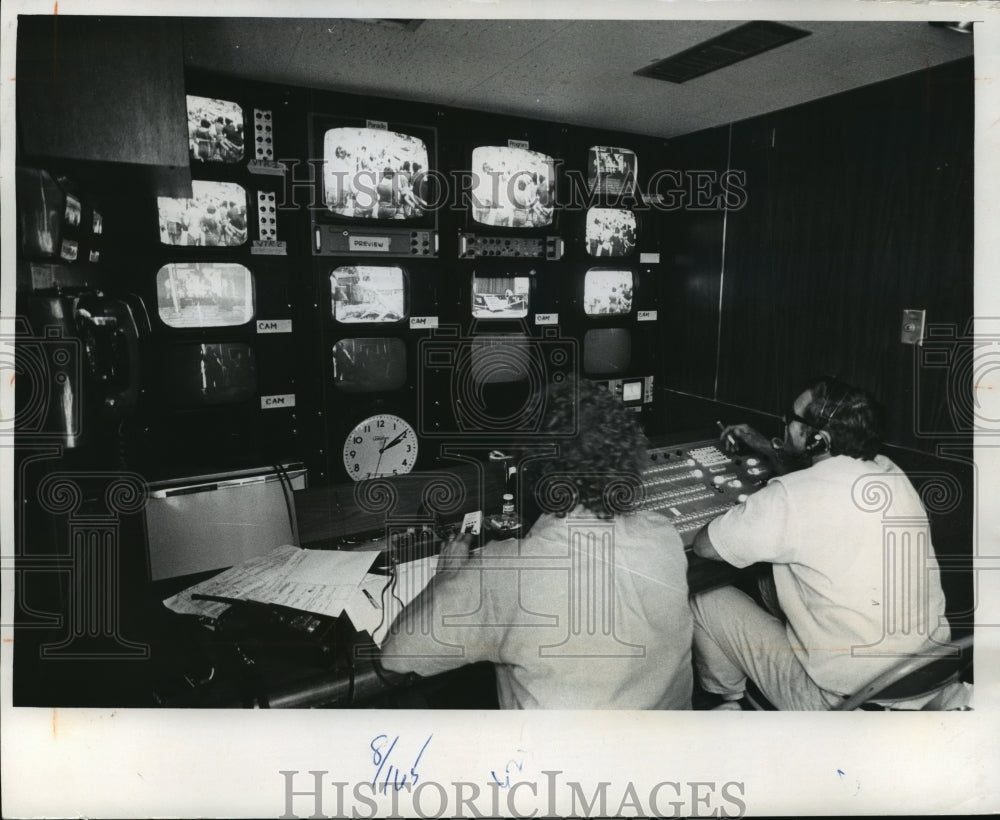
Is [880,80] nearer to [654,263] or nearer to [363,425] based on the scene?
[654,263]

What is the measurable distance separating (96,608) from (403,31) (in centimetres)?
184

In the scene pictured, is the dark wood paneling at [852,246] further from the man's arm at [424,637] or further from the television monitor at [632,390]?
the man's arm at [424,637]

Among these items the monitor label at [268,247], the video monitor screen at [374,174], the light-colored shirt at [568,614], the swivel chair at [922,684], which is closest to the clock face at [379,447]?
the monitor label at [268,247]

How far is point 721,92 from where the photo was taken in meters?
2.54

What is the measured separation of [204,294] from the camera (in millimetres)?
2404

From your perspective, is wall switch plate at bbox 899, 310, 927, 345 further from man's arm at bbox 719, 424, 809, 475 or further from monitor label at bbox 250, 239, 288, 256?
monitor label at bbox 250, 239, 288, 256

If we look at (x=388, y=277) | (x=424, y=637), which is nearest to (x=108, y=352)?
(x=424, y=637)

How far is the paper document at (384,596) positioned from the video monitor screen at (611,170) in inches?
95.1

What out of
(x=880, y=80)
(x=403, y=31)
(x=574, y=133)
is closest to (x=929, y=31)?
(x=880, y=80)

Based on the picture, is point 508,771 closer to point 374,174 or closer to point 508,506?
point 508,506

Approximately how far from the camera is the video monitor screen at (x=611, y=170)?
3119 mm

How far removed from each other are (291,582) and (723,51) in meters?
2.16

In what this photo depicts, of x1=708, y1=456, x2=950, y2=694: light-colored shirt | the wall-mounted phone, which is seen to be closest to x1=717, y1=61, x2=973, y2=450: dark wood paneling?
x1=708, y1=456, x2=950, y2=694: light-colored shirt

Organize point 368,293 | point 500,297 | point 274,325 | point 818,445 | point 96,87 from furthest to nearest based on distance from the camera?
point 500,297
point 368,293
point 274,325
point 818,445
point 96,87
